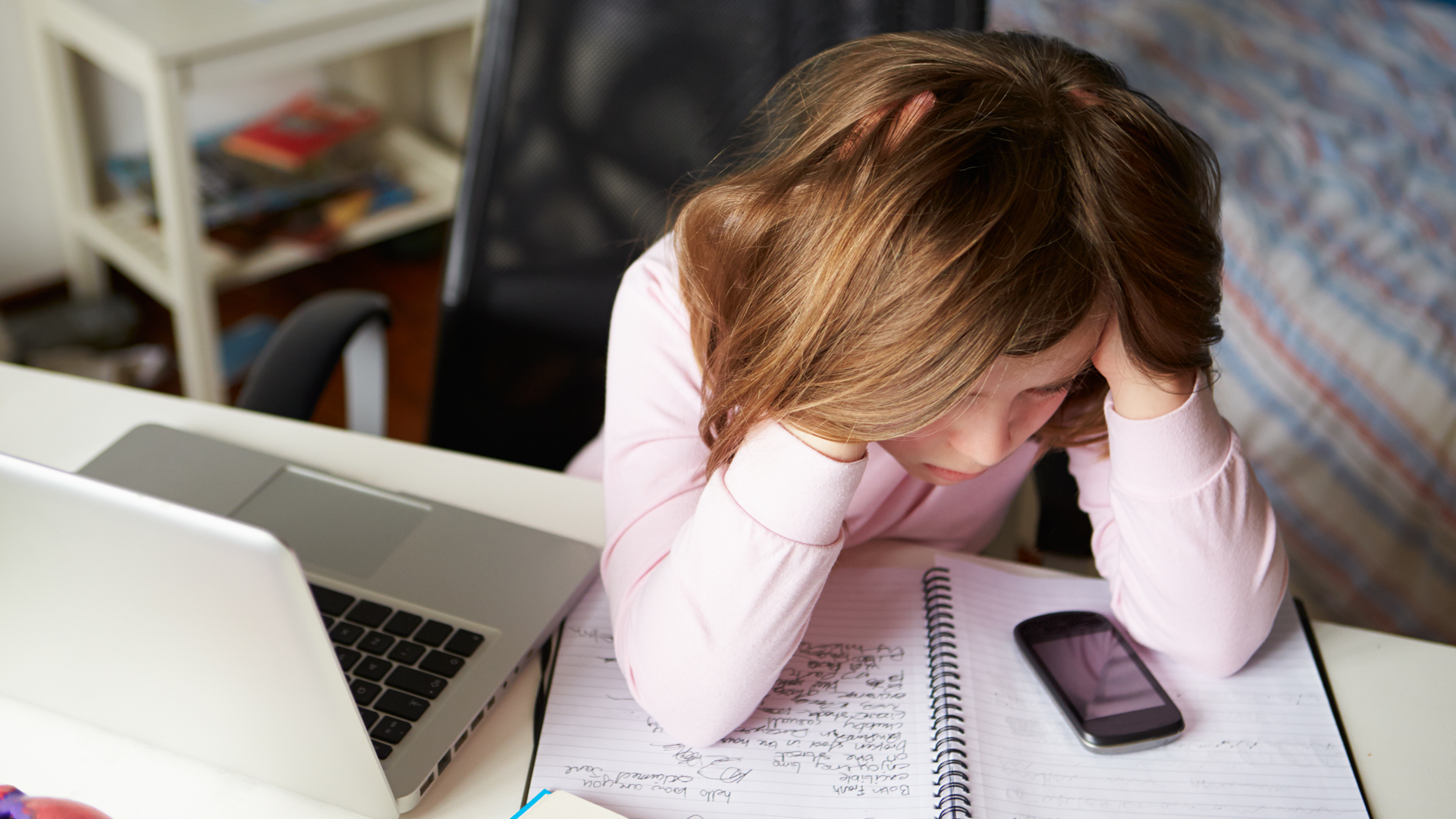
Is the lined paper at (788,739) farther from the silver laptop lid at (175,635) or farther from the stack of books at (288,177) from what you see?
the stack of books at (288,177)

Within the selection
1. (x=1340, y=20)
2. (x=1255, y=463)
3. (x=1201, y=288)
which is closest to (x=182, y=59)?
(x=1201, y=288)

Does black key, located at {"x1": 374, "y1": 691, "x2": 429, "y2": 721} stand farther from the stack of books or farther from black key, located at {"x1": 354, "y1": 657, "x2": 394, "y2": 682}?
the stack of books

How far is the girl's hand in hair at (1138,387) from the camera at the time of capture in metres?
0.63

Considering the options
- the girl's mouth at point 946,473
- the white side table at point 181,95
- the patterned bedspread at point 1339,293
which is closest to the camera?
the girl's mouth at point 946,473

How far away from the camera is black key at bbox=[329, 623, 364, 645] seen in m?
0.63

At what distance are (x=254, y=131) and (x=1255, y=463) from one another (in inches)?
65.0

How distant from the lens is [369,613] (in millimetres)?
654

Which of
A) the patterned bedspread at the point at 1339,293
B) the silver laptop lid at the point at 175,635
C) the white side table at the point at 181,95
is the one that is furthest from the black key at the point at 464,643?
the white side table at the point at 181,95

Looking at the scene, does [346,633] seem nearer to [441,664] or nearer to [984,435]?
[441,664]

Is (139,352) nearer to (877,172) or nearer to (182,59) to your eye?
(182,59)

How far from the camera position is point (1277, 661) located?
0.69 metres

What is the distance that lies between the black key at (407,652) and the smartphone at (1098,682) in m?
0.36

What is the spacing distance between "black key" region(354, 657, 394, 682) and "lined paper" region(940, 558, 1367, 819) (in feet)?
1.08

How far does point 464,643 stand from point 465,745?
61 millimetres
